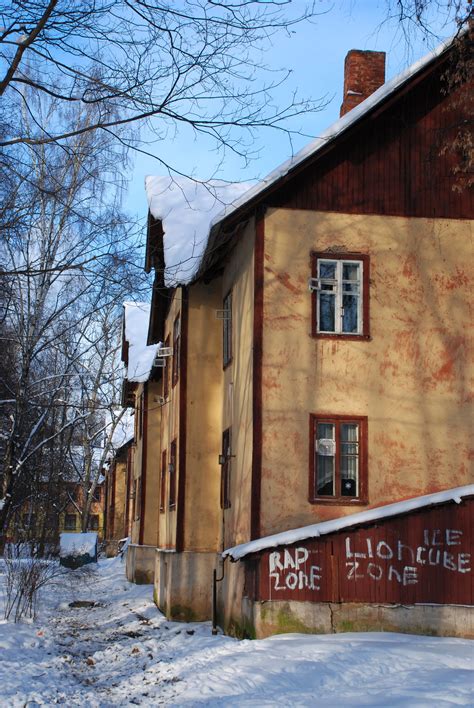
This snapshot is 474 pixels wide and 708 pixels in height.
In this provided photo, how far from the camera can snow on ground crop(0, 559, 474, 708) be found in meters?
9.91

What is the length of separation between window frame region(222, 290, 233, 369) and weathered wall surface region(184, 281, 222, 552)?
1.42 ft

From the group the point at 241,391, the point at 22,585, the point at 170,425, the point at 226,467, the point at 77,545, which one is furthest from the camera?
the point at 77,545

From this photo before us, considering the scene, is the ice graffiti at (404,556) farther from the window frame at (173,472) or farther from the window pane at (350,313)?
the window frame at (173,472)

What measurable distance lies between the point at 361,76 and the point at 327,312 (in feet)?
21.6

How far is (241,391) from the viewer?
16.3 metres

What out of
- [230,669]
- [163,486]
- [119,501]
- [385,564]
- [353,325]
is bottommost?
[230,669]

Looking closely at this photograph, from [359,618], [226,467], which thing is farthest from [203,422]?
[359,618]

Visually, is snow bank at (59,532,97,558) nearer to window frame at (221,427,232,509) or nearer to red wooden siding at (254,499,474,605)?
window frame at (221,427,232,509)

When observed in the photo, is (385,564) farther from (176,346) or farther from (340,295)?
(176,346)

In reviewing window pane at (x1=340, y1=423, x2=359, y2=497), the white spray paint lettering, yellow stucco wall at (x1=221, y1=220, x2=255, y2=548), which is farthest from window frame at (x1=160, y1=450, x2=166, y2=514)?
the white spray paint lettering

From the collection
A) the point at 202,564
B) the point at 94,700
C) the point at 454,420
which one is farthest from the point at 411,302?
the point at 94,700

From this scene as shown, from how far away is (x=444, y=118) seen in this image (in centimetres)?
1647

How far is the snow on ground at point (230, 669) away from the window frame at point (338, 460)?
2.50 metres

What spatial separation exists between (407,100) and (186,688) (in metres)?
10.8
